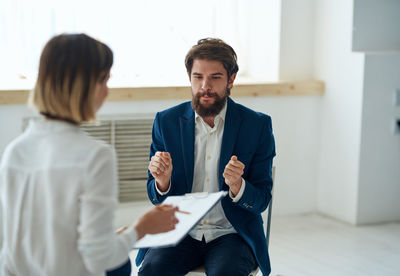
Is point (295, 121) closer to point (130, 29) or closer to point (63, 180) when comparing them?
point (130, 29)

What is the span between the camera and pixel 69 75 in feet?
3.97

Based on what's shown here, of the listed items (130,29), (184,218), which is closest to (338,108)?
(130,29)

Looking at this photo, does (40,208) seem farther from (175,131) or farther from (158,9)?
(158,9)

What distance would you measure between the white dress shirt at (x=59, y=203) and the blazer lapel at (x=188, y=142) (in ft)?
2.61

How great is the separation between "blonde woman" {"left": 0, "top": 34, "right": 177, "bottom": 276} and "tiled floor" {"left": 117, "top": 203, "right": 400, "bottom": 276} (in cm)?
173

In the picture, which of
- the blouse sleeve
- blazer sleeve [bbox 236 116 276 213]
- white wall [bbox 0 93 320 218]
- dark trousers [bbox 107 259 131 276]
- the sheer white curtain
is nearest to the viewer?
the blouse sleeve

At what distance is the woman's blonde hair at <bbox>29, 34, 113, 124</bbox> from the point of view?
1212mm

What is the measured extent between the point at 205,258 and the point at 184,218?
44 centimetres

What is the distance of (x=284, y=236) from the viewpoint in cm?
350

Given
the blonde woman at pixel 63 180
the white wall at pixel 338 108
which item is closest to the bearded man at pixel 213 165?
the blonde woman at pixel 63 180

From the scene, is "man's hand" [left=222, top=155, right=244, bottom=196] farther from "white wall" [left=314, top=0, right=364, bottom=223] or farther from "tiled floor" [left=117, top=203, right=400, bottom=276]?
"white wall" [left=314, top=0, right=364, bottom=223]

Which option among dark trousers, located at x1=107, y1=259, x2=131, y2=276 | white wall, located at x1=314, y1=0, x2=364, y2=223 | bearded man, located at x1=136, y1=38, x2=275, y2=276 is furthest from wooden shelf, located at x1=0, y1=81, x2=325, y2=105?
dark trousers, located at x1=107, y1=259, x2=131, y2=276

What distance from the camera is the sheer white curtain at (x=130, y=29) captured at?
3.52m

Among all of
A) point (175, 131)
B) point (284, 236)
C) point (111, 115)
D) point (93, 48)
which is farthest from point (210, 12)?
point (93, 48)
